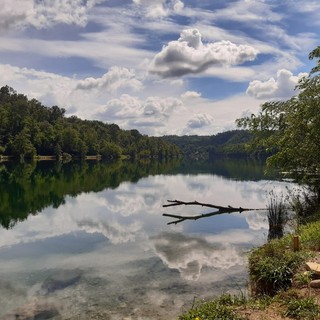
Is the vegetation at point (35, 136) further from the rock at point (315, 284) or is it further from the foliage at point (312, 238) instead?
the rock at point (315, 284)

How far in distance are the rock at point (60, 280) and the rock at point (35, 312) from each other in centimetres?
138

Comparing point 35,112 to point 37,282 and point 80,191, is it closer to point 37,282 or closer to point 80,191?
point 80,191

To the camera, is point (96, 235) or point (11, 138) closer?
point (96, 235)

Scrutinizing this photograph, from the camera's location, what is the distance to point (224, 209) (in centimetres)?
3747

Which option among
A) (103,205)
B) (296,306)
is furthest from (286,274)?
(103,205)

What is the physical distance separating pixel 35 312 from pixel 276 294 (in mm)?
8469

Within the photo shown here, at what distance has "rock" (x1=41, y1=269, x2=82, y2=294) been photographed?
645 inches

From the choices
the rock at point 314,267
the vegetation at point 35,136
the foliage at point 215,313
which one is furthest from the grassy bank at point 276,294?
the vegetation at point 35,136

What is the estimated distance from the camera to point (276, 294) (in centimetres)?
1211

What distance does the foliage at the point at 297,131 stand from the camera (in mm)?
22703

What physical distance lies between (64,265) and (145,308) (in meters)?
7.28

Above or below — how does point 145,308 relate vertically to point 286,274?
below

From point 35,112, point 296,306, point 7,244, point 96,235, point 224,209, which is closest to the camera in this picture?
point 296,306

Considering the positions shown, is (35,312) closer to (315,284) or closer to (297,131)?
(315,284)
